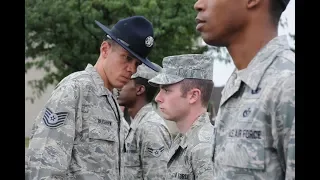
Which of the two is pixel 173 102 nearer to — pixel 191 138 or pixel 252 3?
pixel 191 138

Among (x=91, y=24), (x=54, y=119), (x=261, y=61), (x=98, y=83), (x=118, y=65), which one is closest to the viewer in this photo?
(x=261, y=61)

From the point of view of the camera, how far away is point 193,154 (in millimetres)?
3734

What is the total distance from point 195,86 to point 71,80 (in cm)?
84

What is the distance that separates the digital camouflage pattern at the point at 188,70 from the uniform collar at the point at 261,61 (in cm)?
188

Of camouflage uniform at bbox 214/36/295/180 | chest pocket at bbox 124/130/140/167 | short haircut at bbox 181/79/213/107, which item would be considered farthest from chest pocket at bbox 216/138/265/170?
chest pocket at bbox 124/130/140/167

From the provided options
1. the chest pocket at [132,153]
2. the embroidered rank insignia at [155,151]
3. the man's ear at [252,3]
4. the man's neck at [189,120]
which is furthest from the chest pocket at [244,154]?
the chest pocket at [132,153]

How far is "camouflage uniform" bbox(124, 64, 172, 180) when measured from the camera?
15.5 feet

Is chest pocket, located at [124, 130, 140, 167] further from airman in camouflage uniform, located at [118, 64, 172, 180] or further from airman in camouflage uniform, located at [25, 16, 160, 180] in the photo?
airman in camouflage uniform, located at [25, 16, 160, 180]

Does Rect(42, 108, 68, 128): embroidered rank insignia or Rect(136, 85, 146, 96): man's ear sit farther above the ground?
Rect(136, 85, 146, 96): man's ear

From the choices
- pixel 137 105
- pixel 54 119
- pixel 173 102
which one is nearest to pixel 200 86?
pixel 173 102

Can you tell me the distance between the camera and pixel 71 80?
3758 millimetres

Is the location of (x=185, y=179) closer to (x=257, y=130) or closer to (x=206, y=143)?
(x=206, y=143)

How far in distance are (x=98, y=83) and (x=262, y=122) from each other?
1897mm

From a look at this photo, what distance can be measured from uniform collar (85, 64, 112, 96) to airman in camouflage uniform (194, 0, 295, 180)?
154 centimetres
